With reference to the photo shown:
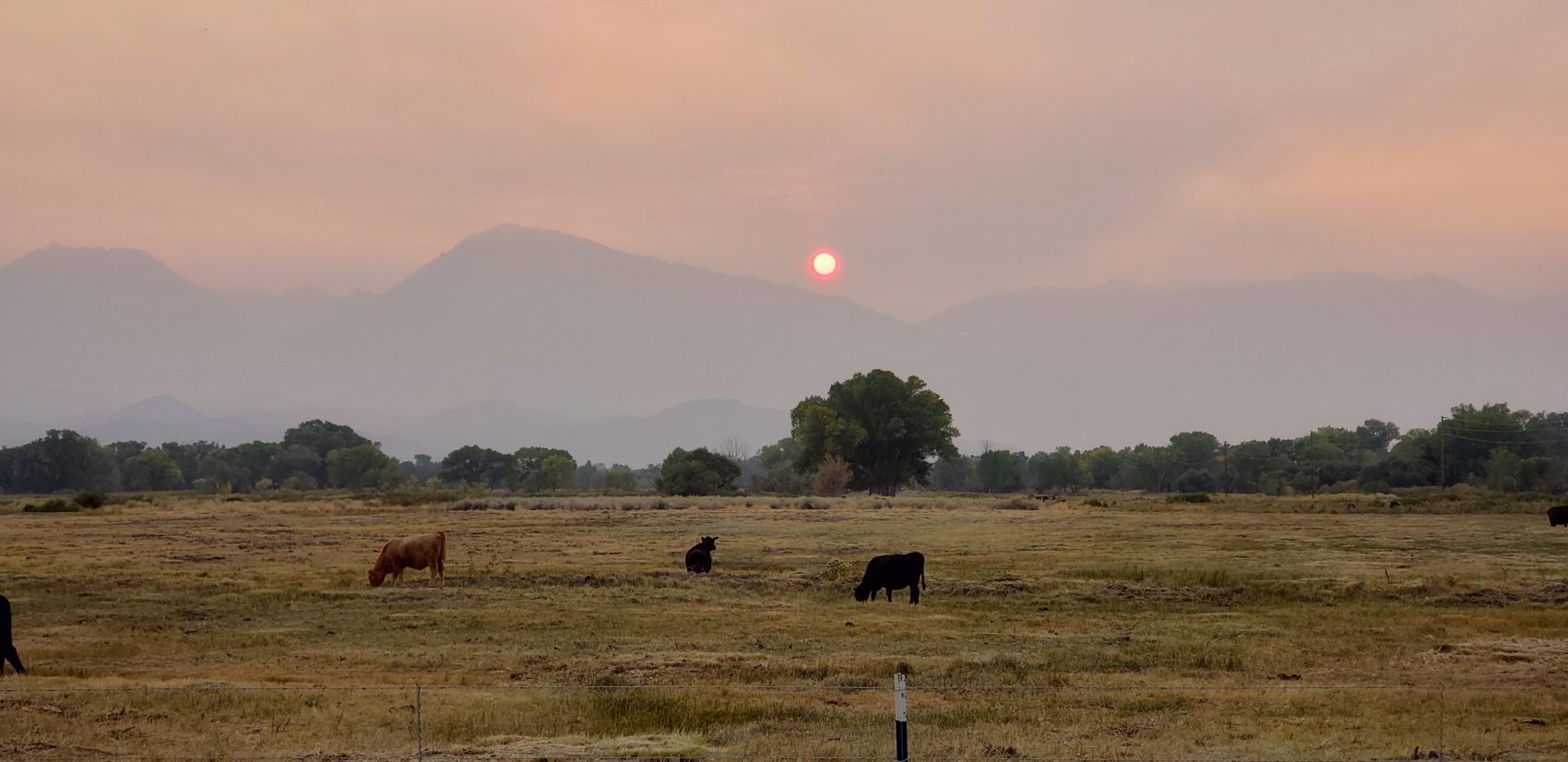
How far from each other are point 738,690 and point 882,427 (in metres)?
122

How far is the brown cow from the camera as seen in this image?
32.8 m

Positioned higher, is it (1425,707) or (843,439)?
(843,439)

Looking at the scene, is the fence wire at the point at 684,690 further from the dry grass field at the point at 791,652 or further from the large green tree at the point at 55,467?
the large green tree at the point at 55,467

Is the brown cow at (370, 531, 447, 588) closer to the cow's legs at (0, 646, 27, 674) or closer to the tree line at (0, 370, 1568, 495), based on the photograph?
the cow's legs at (0, 646, 27, 674)

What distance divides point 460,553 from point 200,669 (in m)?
23.9

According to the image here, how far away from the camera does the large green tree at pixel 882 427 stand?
139 m

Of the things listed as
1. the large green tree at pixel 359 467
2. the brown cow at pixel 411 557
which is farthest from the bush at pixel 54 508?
the large green tree at pixel 359 467

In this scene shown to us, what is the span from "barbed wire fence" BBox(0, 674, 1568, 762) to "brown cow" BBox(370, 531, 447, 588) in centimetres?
1538

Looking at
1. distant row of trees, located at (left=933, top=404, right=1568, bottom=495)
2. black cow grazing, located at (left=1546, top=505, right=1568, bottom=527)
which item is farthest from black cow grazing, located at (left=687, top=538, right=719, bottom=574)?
distant row of trees, located at (left=933, top=404, right=1568, bottom=495)

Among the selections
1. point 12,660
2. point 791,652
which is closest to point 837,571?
point 791,652

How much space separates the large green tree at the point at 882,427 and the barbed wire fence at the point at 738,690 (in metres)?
120

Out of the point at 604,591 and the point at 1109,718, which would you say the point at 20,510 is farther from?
the point at 1109,718

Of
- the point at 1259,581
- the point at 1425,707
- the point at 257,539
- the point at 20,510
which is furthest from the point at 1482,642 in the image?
the point at 20,510

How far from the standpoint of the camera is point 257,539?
169ft
